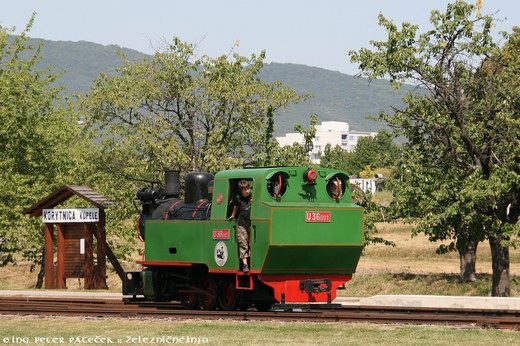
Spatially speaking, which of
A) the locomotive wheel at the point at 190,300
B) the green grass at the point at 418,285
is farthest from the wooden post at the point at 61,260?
the locomotive wheel at the point at 190,300

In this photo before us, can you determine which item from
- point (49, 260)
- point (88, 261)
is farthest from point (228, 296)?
point (49, 260)

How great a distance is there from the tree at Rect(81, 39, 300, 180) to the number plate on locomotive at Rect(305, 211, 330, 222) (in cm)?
2147

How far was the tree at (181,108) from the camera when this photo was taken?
41.9 m

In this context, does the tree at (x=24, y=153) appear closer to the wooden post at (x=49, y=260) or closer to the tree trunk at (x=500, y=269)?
the wooden post at (x=49, y=260)

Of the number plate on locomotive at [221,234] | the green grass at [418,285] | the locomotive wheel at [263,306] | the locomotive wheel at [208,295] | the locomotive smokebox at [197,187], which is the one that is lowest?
the green grass at [418,285]

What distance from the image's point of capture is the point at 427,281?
126 ft

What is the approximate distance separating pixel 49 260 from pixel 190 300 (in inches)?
527

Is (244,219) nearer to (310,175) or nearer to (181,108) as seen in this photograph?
(310,175)

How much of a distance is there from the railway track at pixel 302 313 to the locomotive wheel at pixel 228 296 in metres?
0.86

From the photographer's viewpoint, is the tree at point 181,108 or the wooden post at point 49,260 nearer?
the wooden post at point 49,260

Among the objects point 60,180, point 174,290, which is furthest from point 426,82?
point 60,180

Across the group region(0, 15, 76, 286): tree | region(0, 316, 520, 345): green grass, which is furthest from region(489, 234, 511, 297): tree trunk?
region(0, 15, 76, 286): tree

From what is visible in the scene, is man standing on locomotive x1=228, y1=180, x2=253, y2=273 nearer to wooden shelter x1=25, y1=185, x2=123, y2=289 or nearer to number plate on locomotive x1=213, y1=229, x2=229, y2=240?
number plate on locomotive x1=213, y1=229, x2=229, y2=240

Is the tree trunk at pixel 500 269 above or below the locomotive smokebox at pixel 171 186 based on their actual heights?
below
